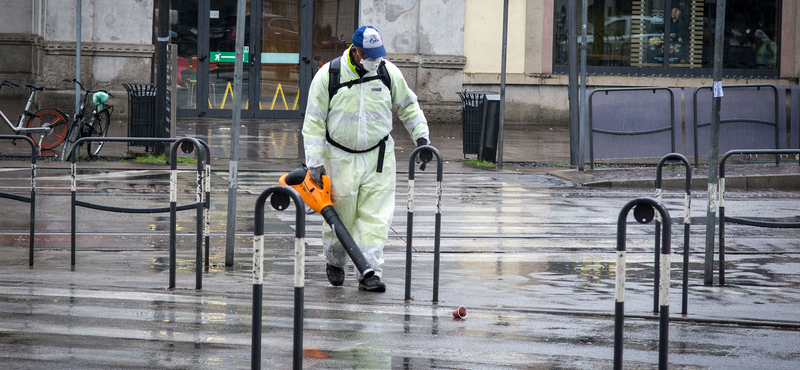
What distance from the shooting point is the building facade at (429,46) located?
70.2ft

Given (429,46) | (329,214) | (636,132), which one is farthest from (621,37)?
(329,214)

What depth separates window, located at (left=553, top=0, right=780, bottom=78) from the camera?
23.9 meters

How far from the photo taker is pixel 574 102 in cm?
1468

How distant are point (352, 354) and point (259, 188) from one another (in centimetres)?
703

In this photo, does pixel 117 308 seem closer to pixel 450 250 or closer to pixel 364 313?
pixel 364 313

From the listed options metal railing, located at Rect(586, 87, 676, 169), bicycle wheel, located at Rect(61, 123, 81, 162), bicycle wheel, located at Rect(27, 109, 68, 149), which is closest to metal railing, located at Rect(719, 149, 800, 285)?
metal railing, located at Rect(586, 87, 676, 169)

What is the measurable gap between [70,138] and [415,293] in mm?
9427

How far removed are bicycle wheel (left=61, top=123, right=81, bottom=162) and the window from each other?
1353 cm

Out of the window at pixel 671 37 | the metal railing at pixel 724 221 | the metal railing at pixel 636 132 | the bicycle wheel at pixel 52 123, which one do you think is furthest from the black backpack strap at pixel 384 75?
the window at pixel 671 37

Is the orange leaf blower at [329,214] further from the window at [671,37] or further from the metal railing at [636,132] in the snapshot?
the window at [671,37]

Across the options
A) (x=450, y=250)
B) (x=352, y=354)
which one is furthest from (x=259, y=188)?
(x=352, y=354)

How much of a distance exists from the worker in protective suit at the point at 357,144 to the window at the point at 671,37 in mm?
17908

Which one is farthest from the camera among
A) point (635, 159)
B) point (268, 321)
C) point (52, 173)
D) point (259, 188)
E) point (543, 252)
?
point (635, 159)

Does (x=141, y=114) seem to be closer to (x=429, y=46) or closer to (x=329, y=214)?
(x=329, y=214)
